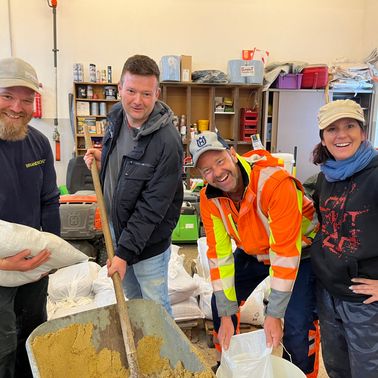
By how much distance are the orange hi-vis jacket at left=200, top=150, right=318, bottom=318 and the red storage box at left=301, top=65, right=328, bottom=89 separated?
4068 mm

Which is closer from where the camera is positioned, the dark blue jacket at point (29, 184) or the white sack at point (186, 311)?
the dark blue jacket at point (29, 184)

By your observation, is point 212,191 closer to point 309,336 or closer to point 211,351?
point 309,336

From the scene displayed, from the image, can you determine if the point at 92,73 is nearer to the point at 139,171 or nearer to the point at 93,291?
the point at 93,291

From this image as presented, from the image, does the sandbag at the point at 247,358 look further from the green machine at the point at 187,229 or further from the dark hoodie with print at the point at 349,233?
the green machine at the point at 187,229

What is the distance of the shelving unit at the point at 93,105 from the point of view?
200 inches

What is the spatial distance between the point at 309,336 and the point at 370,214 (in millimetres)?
681

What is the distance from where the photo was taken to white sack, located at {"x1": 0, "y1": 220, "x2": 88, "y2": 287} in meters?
1.12

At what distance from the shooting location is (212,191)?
1403 mm

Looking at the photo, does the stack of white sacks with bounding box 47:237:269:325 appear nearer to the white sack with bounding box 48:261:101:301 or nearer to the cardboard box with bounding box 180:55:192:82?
the white sack with bounding box 48:261:101:301

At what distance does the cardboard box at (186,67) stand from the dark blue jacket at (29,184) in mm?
3815

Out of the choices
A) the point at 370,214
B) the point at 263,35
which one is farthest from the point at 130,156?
the point at 263,35

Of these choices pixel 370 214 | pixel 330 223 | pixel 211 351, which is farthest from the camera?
pixel 211 351

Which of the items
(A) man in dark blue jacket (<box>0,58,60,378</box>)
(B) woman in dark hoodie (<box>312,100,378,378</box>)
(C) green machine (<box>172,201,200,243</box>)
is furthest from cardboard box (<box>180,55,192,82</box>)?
(B) woman in dark hoodie (<box>312,100,378,378</box>)

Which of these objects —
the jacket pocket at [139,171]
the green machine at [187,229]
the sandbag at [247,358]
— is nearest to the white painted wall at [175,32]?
the green machine at [187,229]
